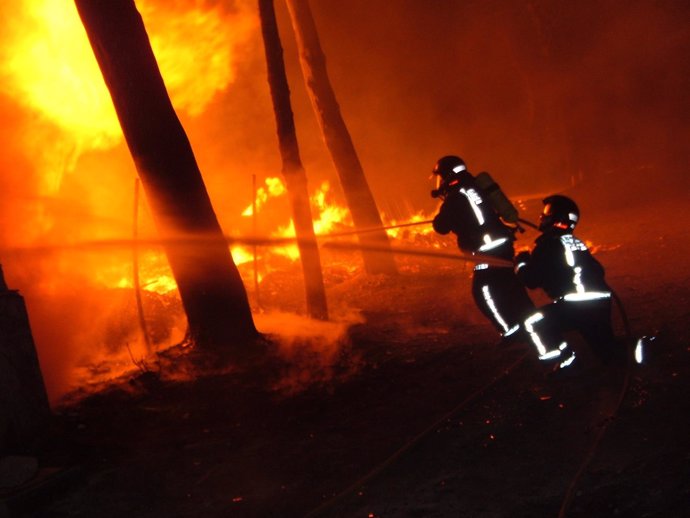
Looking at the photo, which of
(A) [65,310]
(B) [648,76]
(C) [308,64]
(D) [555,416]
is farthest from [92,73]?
(B) [648,76]

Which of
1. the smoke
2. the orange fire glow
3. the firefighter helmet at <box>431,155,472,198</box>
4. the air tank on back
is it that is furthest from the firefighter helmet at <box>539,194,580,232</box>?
the orange fire glow

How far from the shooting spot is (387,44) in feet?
72.3

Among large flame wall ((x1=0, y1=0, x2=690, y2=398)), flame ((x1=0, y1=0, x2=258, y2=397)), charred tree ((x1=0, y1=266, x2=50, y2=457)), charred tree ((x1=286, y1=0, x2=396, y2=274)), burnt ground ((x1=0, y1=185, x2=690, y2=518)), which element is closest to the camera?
burnt ground ((x1=0, y1=185, x2=690, y2=518))

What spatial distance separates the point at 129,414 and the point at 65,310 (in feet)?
11.0

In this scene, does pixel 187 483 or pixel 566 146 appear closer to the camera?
pixel 187 483

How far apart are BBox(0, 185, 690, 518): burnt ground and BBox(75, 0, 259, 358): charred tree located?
51 cm

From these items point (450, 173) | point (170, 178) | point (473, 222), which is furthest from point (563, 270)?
point (170, 178)

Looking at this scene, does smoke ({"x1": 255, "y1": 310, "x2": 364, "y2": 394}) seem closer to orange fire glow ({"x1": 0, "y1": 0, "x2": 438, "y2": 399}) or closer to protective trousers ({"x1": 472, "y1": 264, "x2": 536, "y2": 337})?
protective trousers ({"x1": 472, "y1": 264, "x2": 536, "y2": 337})

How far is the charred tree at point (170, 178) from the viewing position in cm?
688

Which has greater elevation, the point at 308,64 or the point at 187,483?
the point at 308,64

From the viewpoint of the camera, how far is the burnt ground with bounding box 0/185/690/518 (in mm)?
3910

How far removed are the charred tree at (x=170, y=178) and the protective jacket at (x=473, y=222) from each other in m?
2.47

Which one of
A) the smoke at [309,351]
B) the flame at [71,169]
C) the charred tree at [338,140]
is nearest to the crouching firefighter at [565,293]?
the smoke at [309,351]

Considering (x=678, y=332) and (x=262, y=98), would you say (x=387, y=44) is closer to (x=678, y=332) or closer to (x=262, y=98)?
(x=262, y=98)
